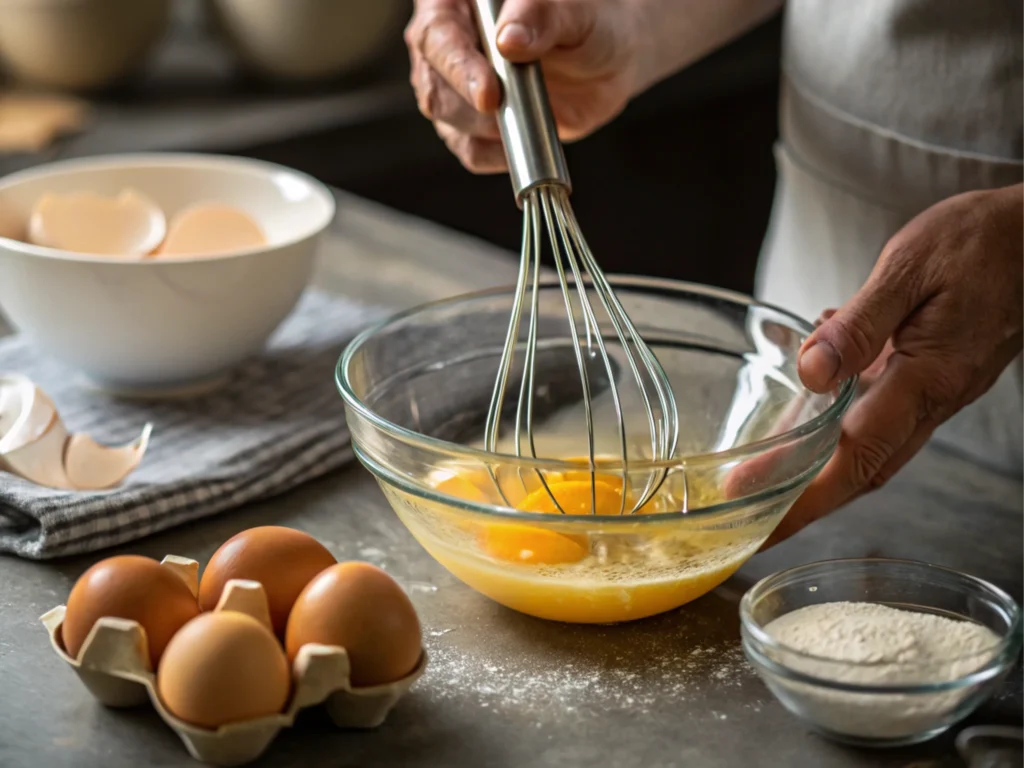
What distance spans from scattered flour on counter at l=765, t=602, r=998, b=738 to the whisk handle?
0.33m

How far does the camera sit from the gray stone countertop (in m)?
0.68

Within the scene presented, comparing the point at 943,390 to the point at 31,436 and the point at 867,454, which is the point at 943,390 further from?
the point at 31,436

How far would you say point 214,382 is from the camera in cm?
114

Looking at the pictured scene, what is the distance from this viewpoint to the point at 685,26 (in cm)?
120

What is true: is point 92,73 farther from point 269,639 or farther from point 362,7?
point 269,639

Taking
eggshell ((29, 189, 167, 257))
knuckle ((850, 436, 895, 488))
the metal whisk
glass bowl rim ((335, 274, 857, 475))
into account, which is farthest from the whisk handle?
eggshell ((29, 189, 167, 257))

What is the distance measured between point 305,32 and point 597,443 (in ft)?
4.54

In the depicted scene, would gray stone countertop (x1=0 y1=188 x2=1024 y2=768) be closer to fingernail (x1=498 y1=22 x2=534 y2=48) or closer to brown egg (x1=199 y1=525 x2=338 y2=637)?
brown egg (x1=199 y1=525 x2=338 y2=637)

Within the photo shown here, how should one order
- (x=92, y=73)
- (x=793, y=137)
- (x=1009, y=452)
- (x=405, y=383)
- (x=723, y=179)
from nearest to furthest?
(x=405, y=383) < (x=1009, y=452) < (x=793, y=137) < (x=92, y=73) < (x=723, y=179)

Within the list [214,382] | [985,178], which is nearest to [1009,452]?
[985,178]

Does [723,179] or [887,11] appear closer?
[887,11]

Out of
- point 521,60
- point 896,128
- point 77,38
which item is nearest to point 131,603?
point 521,60

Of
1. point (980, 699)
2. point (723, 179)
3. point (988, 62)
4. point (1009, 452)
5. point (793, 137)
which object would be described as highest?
point (988, 62)

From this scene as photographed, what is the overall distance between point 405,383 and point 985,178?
20.2 inches
